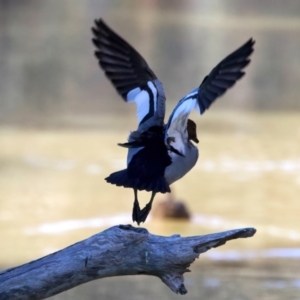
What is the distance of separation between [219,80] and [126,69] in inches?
17.8

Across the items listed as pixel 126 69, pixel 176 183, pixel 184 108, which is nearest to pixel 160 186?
pixel 184 108

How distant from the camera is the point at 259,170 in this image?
7359 mm

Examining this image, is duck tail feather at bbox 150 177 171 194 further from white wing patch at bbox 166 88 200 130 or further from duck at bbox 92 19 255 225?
white wing patch at bbox 166 88 200 130

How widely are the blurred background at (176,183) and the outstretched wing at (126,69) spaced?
6.44 ft

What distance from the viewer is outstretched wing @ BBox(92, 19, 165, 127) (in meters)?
2.98

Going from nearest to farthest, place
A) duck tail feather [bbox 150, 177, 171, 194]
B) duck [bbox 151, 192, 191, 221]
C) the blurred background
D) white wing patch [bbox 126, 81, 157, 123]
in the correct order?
duck tail feather [bbox 150, 177, 171, 194] < white wing patch [bbox 126, 81, 157, 123] < the blurred background < duck [bbox 151, 192, 191, 221]

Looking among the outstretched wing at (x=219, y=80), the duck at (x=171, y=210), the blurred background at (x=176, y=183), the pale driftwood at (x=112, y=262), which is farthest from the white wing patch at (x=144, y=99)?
the duck at (x=171, y=210)

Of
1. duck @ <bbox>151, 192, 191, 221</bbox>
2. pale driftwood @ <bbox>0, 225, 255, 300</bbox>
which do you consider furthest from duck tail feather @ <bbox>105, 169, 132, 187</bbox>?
duck @ <bbox>151, 192, 191, 221</bbox>

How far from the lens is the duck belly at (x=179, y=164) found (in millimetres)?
2783

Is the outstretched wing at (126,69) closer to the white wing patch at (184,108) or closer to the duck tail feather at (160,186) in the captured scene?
the white wing patch at (184,108)

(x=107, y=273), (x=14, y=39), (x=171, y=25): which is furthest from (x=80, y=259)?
(x=171, y=25)

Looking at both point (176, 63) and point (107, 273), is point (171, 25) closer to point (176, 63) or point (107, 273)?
point (176, 63)

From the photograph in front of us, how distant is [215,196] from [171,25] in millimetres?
12862

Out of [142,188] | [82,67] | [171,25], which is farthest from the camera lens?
[171,25]
